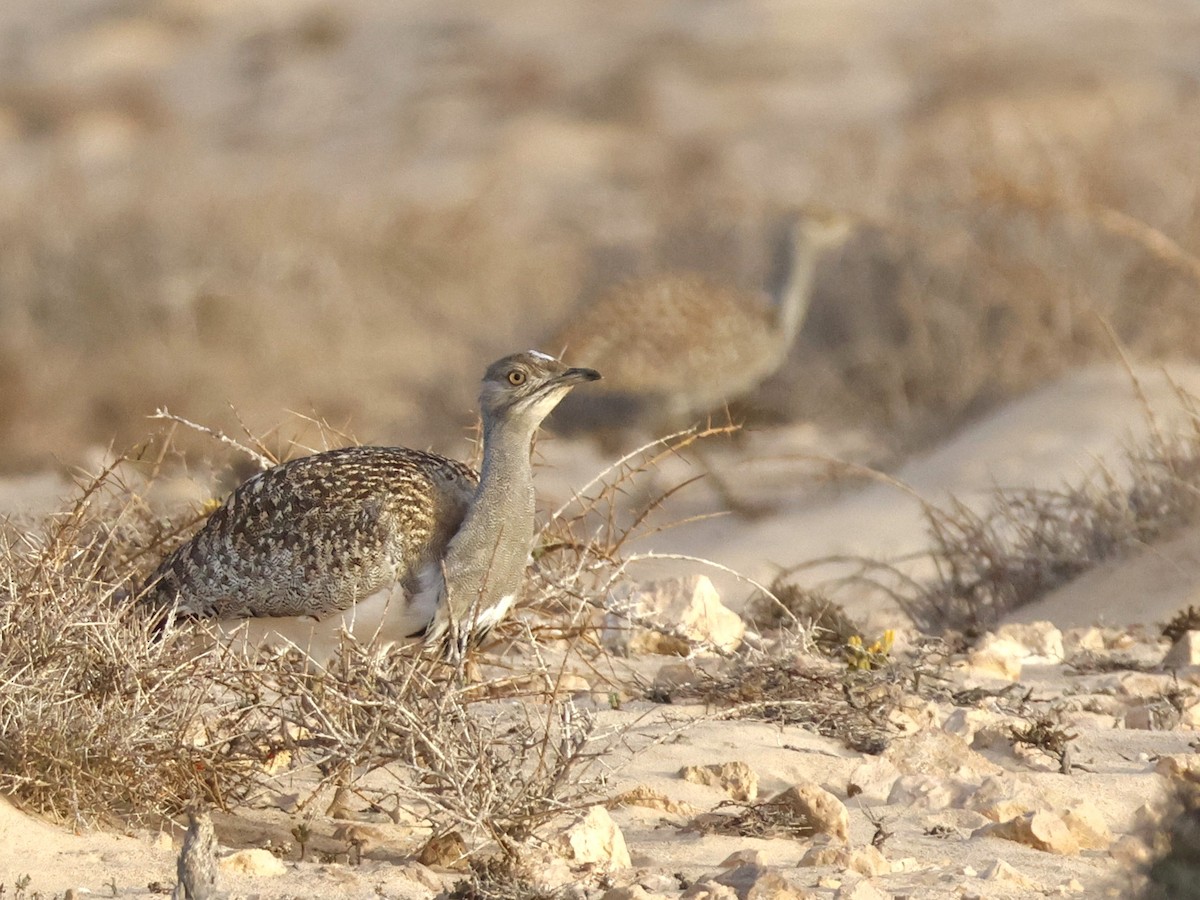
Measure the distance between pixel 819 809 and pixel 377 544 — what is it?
1267 mm

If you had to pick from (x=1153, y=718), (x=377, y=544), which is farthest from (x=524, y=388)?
(x=1153, y=718)

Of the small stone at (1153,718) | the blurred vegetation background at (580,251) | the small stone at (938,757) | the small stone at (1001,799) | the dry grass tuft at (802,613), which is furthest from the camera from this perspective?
the blurred vegetation background at (580,251)

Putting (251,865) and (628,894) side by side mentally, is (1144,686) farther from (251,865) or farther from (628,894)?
(251,865)

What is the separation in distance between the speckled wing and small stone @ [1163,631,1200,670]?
7.49 feet

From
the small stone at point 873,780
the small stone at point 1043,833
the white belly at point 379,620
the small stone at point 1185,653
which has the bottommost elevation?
the small stone at point 1185,653

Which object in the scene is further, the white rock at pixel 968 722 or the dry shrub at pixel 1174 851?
the white rock at pixel 968 722

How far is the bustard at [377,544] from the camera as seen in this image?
14.5 feet

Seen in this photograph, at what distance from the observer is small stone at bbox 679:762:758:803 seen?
167 inches

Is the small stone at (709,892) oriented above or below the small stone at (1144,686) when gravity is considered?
above

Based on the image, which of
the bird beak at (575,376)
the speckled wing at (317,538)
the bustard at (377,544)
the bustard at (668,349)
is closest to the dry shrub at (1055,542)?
the bird beak at (575,376)

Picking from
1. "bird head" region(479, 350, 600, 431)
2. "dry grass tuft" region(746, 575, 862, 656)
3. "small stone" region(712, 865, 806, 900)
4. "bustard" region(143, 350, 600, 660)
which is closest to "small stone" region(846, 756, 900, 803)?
"small stone" region(712, 865, 806, 900)

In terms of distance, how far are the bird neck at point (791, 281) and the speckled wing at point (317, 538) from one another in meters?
6.17

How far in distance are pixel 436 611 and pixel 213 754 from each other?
2.33 ft

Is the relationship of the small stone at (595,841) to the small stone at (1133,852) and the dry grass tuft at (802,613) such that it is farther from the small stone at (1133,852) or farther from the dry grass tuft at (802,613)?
the dry grass tuft at (802,613)
